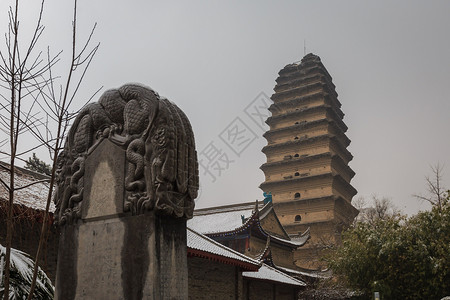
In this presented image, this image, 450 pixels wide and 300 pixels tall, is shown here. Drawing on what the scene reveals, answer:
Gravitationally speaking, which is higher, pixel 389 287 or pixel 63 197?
pixel 63 197

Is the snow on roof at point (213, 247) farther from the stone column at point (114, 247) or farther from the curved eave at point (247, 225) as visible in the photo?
the stone column at point (114, 247)

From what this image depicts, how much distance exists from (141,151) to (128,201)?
1.62 ft

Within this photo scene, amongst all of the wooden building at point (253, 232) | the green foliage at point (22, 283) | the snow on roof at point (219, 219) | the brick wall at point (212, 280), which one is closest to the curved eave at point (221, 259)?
→ the brick wall at point (212, 280)

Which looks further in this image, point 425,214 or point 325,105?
point 325,105

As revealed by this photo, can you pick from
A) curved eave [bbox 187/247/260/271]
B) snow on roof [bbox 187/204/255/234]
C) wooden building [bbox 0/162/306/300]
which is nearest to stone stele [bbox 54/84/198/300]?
wooden building [bbox 0/162/306/300]

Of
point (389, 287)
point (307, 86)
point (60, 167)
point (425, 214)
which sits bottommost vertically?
point (389, 287)

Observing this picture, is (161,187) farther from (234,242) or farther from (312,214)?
(312,214)

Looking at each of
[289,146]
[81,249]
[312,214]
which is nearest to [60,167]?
[81,249]

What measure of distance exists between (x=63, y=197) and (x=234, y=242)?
21775 millimetres

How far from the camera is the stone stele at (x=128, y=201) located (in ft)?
13.7

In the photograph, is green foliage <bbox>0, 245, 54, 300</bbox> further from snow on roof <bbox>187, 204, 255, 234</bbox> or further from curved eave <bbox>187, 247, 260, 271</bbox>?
snow on roof <bbox>187, 204, 255, 234</bbox>

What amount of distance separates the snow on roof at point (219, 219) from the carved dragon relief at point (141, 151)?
2211 centimetres

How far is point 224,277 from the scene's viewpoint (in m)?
16.3

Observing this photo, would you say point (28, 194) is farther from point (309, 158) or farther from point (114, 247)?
point (309, 158)
